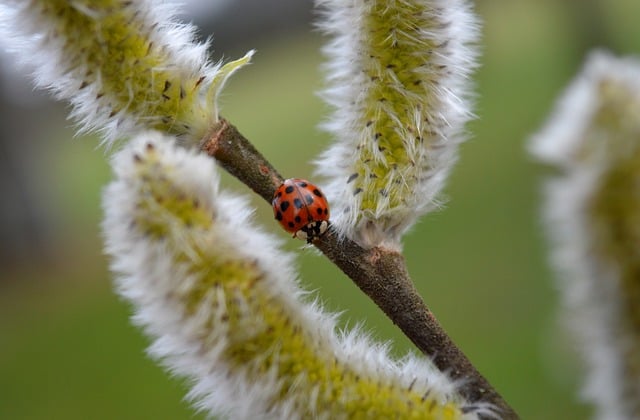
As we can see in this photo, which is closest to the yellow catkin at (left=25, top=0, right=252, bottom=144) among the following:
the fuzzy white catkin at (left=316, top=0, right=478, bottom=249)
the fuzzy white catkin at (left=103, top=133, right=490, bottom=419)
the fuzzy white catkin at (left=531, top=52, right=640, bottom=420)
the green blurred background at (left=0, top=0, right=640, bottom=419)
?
the fuzzy white catkin at (left=103, top=133, right=490, bottom=419)

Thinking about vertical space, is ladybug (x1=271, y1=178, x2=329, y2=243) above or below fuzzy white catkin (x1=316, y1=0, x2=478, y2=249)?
below

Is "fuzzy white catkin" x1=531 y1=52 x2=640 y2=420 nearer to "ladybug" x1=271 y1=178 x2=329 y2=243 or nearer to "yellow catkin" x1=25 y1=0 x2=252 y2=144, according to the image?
"ladybug" x1=271 y1=178 x2=329 y2=243

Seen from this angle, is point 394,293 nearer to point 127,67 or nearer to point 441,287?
point 127,67

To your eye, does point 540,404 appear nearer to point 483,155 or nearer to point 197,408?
point 197,408

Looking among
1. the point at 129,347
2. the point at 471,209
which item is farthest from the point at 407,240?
the point at 129,347

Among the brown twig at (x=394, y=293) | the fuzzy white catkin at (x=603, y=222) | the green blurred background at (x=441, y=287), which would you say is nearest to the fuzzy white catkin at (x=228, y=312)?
the brown twig at (x=394, y=293)
